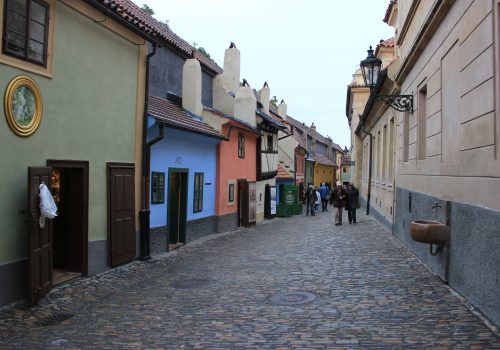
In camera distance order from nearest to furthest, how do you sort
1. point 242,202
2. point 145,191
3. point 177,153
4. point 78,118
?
point 78,118 < point 145,191 < point 177,153 < point 242,202

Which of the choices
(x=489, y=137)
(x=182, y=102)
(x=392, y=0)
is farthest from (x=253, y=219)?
(x=489, y=137)

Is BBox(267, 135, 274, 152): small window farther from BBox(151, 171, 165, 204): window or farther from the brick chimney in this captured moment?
BBox(151, 171, 165, 204): window

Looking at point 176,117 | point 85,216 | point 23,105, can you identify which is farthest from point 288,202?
point 23,105

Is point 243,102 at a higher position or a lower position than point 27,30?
higher

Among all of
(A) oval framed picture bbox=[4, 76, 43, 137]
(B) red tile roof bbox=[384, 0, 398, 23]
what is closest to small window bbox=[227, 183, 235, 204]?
(B) red tile roof bbox=[384, 0, 398, 23]

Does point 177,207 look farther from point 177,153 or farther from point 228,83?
point 228,83

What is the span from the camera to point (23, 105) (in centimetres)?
732

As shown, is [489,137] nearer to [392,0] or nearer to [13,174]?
[13,174]

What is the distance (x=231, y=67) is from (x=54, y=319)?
636 inches

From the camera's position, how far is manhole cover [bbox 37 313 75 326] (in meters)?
6.53

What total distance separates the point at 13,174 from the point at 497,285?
652 cm

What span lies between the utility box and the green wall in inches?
693

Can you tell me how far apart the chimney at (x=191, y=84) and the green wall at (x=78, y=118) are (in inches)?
205

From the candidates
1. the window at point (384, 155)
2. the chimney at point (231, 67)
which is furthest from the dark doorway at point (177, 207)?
the chimney at point (231, 67)
